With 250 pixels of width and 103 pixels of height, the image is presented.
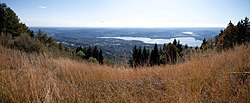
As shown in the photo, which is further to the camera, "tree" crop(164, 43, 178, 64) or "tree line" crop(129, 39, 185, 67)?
"tree line" crop(129, 39, 185, 67)

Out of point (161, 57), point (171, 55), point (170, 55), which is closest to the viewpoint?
point (171, 55)

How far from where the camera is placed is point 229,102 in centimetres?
243

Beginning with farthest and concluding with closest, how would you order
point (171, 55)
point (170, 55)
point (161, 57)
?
1. point (170, 55)
2. point (161, 57)
3. point (171, 55)

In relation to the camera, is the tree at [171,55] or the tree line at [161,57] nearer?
the tree at [171,55]

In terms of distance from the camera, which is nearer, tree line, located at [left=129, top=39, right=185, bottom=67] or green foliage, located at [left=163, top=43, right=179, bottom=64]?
green foliage, located at [left=163, top=43, right=179, bottom=64]

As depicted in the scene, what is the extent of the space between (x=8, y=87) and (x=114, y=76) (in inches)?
76.4

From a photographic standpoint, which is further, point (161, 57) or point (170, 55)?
point (170, 55)

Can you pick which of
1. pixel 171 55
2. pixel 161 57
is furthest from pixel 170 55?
pixel 171 55

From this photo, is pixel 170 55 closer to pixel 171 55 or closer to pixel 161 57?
pixel 161 57

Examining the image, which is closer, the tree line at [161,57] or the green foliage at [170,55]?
the green foliage at [170,55]

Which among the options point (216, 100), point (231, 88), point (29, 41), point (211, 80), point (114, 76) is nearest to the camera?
point (216, 100)

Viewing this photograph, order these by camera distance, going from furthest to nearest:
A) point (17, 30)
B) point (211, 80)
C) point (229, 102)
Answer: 1. point (17, 30)
2. point (211, 80)
3. point (229, 102)

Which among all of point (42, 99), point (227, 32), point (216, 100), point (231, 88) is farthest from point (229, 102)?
point (227, 32)

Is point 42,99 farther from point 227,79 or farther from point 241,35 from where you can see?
point 241,35
